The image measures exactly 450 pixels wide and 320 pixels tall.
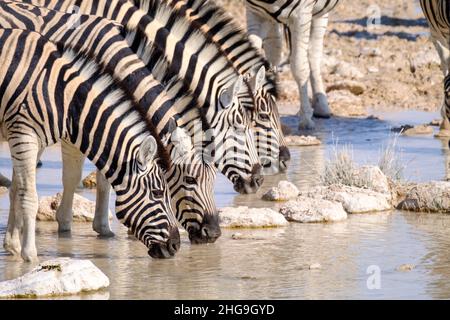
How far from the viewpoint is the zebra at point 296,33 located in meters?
15.0

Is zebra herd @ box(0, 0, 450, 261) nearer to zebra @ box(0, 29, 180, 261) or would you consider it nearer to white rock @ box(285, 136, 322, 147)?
zebra @ box(0, 29, 180, 261)

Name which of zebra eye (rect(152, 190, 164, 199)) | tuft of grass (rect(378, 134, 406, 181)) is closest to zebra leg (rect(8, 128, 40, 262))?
zebra eye (rect(152, 190, 164, 199))

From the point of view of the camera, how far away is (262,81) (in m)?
11.2

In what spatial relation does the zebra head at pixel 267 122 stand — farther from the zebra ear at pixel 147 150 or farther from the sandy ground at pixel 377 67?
the sandy ground at pixel 377 67

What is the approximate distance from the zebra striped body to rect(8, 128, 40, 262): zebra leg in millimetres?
2248

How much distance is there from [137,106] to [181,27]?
1.85 meters

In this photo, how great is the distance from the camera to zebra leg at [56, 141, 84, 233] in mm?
9742

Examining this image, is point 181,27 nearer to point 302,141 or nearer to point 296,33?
point 302,141

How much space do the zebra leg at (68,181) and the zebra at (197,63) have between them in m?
0.92

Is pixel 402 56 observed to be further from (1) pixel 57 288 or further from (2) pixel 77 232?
(1) pixel 57 288

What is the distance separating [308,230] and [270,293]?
2.12 meters

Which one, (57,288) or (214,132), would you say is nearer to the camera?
(57,288)

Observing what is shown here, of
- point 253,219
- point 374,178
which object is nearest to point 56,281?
point 253,219
